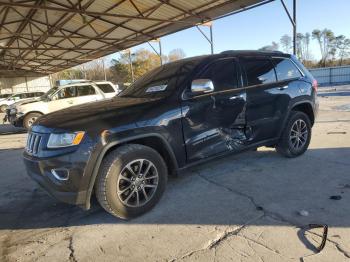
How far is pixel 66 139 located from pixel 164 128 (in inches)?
43.7

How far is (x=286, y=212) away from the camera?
3.57 metres

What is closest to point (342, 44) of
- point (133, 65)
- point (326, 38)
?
point (326, 38)

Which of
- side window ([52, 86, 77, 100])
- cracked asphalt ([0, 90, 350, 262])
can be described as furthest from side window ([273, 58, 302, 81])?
side window ([52, 86, 77, 100])

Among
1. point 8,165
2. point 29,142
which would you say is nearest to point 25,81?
point 8,165

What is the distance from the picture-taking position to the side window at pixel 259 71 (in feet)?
15.9

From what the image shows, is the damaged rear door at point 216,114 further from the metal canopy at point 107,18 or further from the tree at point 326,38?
the tree at point 326,38

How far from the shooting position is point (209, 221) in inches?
137

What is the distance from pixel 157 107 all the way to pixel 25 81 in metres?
38.4

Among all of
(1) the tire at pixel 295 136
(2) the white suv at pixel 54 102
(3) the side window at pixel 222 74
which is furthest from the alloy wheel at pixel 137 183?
(2) the white suv at pixel 54 102

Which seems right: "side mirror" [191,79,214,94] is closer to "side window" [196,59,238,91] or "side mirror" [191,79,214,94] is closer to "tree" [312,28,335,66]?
"side window" [196,59,238,91]

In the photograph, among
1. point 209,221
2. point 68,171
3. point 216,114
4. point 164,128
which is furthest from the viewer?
point 216,114

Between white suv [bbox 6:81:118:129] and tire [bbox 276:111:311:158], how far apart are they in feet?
30.0

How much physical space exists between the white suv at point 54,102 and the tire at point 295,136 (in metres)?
9.14

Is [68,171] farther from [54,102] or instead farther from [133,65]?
[133,65]
